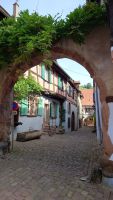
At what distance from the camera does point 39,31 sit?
7.46 meters

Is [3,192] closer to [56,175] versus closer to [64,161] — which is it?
[56,175]

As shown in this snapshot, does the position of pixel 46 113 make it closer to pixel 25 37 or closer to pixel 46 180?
pixel 25 37

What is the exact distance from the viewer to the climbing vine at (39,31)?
657 centimetres

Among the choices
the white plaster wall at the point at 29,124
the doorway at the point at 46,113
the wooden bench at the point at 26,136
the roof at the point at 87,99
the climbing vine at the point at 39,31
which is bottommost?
the wooden bench at the point at 26,136

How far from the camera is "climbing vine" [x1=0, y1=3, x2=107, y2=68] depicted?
6570 mm

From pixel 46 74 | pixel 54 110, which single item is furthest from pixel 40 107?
pixel 54 110

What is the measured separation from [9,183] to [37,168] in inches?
60.0

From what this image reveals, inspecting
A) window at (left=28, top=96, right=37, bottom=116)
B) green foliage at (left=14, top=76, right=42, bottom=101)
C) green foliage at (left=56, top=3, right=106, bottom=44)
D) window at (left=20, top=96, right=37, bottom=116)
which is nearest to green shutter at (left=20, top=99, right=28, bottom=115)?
window at (left=20, top=96, right=37, bottom=116)

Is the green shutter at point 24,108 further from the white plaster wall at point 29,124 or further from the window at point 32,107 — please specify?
the window at point 32,107

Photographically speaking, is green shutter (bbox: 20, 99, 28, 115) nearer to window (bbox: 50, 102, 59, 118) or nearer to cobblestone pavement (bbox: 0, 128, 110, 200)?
window (bbox: 50, 102, 59, 118)

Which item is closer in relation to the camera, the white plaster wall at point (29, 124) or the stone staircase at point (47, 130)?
the white plaster wall at point (29, 124)

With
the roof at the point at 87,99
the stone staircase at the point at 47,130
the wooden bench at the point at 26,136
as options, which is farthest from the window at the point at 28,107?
the roof at the point at 87,99

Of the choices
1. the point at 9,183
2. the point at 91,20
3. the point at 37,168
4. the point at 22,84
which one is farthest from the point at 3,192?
the point at 22,84

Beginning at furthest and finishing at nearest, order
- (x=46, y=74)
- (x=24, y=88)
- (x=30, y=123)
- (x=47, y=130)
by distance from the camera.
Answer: (x=46, y=74) → (x=47, y=130) → (x=30, y=123) → (x=24, y=88)
